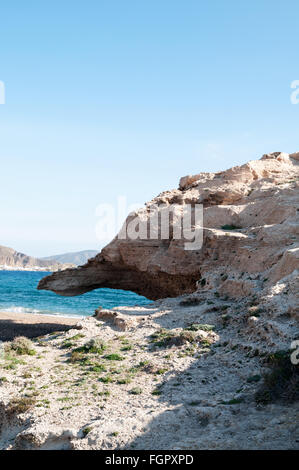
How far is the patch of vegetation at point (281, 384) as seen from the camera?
30.5ft

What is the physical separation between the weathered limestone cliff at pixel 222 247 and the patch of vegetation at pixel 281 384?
21.4 feet

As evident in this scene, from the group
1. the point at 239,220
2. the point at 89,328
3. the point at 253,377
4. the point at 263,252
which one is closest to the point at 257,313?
the point at 253,377

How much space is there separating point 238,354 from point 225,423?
4.26 meters

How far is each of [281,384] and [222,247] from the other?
40.5 ft

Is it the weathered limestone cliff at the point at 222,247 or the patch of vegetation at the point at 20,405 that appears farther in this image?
the weathered limestone cliff at the point at 222,247

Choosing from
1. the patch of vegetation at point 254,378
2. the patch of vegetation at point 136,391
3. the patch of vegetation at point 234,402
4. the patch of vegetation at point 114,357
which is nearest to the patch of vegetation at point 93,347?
the patch of vegetation at point 114,357

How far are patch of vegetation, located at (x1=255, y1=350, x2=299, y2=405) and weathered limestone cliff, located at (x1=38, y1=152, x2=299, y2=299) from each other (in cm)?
652

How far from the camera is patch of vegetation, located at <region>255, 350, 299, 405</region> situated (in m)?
9.29

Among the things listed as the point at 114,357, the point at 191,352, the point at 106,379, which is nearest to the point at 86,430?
the point at 106,379

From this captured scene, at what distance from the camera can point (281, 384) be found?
9688mm

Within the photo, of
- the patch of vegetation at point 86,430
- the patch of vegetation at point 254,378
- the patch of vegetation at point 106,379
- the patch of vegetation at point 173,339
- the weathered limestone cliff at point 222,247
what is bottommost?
the patch of vegetation at point 86,430

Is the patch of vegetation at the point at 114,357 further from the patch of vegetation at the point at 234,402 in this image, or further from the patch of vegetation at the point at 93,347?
the patch of vegetation at the point at 234,402

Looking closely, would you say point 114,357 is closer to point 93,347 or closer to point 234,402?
point 93,347

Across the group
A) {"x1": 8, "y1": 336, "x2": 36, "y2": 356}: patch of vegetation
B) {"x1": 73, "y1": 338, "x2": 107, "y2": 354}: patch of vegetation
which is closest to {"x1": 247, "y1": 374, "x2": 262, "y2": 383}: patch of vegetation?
{"x1": 73, "y1": 338, "x2": 107, "y2": 354}: patch of vegetation
